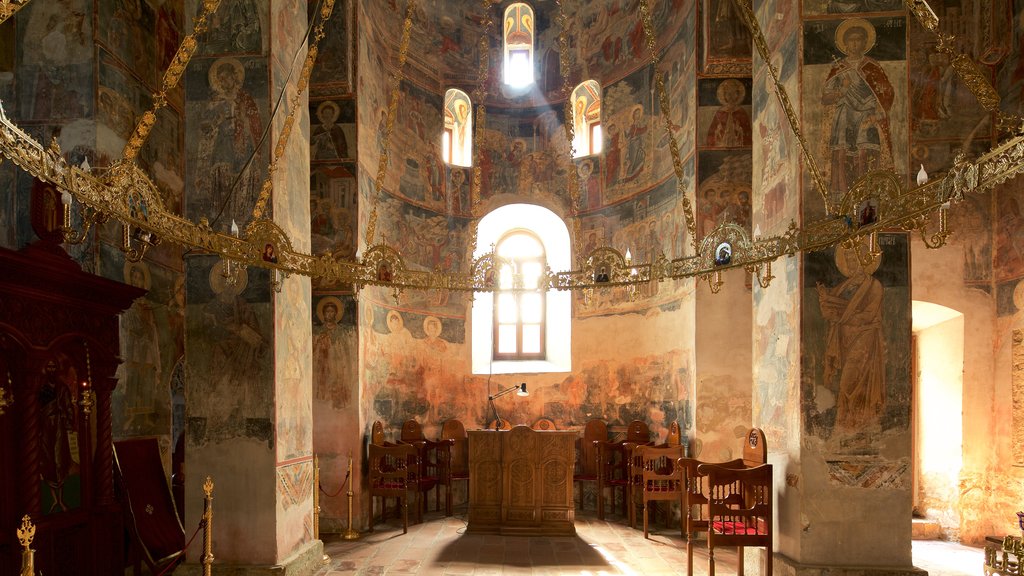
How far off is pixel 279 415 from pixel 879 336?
7.35 meters

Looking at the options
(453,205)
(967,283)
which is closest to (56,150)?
(453,205)

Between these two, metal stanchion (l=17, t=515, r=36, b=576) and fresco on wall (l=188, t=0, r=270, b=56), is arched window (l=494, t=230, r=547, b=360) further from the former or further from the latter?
metal stanchion (l=17, t=515, r=36, b=576)

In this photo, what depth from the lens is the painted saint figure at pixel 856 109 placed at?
27.0 feet

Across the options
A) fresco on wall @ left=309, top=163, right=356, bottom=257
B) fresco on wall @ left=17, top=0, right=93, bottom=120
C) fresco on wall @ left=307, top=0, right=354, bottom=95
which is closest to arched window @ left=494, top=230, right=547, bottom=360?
fresco on wall @ left=309, top=163, right=356, bottom=257

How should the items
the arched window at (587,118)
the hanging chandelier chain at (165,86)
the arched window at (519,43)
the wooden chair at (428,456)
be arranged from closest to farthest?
1. the hanging chandelier chain at (165,86)
2. the wooden chair at (428,456)
3. the arched window at (587,118)
4. the arched window at (519,43)

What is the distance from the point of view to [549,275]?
338 inches

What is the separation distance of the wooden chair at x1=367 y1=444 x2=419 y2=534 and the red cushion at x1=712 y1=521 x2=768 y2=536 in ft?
18.8

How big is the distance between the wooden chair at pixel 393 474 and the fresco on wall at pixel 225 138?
5.09 m

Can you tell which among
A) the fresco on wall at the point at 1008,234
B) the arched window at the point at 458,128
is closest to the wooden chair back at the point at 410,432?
the arched window at the point at 458,128

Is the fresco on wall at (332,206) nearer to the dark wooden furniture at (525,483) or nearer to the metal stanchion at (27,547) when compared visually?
the dark wooden furniture at (525,483)

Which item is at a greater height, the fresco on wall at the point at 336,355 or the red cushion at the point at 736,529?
the fresco on wall at the point at 336,355

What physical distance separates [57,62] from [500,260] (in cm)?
698

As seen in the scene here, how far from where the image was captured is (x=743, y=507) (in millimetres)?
8109

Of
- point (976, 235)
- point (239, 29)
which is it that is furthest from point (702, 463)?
point (239, 29)
